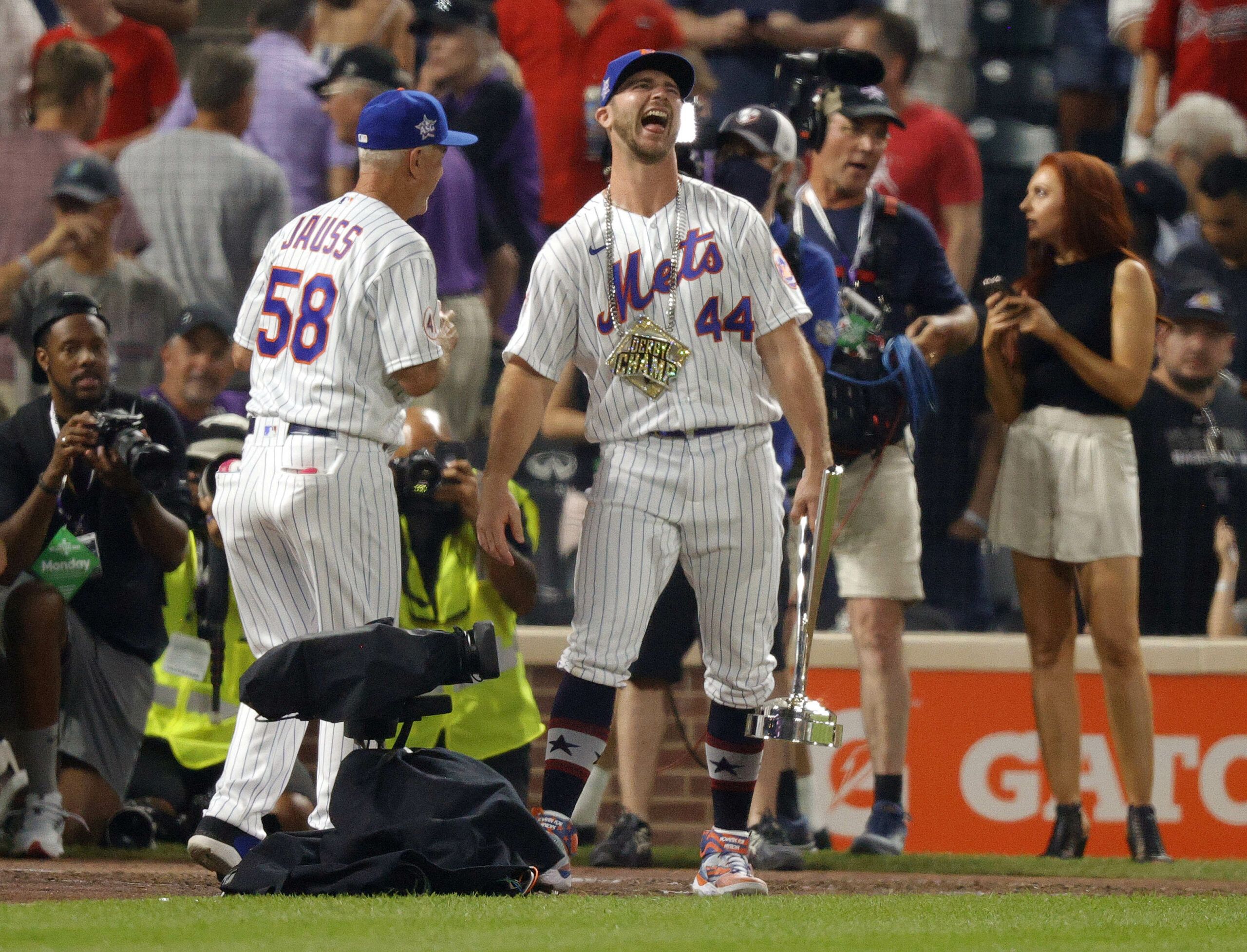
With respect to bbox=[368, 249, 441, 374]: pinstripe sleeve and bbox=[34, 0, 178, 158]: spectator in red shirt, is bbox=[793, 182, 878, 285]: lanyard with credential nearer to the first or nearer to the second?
bbox=[368, 249, 441, 374]: pinstripe sleeve

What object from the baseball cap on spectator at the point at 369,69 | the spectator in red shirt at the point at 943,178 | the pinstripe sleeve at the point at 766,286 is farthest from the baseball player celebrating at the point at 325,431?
the spectator in red shirt at the point at 943,178

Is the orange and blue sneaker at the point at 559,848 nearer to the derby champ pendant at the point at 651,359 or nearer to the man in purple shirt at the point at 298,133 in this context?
the derby champ pendant at the point at 651,359

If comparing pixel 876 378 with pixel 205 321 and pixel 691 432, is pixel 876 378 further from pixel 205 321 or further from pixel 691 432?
pixel 205 321

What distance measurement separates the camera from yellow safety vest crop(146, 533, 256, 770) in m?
6.00

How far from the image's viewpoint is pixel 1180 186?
7.40 metres

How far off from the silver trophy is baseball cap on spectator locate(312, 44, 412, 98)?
132 inches

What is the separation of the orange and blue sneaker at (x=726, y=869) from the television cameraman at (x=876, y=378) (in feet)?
4.75

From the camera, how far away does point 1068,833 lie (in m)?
5.92

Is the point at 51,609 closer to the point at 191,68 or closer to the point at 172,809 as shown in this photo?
the point at 172,809

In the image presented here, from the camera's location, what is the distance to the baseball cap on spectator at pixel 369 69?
7.41 meters

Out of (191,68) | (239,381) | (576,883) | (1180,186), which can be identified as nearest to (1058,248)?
(1180,186)

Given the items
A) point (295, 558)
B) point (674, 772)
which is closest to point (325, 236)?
point (295, 558)

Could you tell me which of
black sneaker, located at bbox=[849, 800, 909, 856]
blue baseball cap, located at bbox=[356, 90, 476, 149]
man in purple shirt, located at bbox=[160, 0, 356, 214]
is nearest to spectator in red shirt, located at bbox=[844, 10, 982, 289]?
man in purple shirt, located at bbox=[160, 0, 356, 214]

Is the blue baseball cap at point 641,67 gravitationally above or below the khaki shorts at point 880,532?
above
